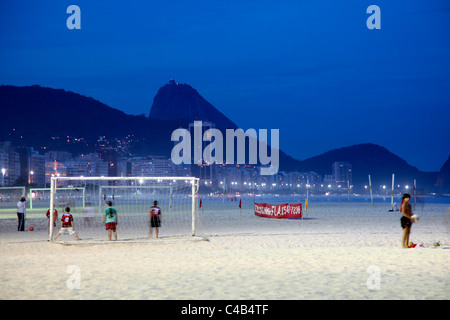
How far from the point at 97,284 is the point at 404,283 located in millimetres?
5453

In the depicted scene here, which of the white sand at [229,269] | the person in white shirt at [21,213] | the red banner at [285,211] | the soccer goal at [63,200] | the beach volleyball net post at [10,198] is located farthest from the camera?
the beach volleyball net post at [10,198]

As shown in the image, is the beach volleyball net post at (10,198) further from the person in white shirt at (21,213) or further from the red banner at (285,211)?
the red banner at (285,211)

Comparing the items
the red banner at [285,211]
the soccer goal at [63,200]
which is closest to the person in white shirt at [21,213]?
the soccer goal at [63,200]

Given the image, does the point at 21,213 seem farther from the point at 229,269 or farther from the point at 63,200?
the point at 63,200

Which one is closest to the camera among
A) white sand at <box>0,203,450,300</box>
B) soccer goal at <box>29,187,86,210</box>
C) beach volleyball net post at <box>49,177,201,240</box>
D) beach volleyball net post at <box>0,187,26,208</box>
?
white sand at <box>0,203,450,300</box>

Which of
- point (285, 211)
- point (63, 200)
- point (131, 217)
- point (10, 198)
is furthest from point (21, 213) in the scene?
point (10, 198)

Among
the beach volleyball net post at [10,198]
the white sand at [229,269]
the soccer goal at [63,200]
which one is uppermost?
the white sand at [229,269]

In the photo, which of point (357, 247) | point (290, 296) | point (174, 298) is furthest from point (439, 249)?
point (174, 298)

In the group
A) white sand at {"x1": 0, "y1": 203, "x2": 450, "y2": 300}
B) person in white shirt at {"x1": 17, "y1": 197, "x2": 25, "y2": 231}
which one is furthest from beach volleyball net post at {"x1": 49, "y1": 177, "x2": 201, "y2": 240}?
white sand at {"x1": 0, "y1": 203, "x2": 450, "y2": 300}

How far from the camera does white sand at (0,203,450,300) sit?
24.9 ft

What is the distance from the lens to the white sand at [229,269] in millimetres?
7590

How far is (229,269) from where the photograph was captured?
1007 cm

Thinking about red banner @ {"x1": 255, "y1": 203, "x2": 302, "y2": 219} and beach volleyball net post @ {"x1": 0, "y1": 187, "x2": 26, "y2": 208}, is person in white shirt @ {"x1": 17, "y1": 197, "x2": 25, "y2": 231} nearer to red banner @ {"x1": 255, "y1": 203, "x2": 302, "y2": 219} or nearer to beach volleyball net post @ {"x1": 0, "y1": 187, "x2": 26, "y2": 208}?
red banner @ {"x1": 255, "y1": 203, "x2": 302, "y2": 219}

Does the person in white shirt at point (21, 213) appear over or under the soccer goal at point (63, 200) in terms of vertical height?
over
